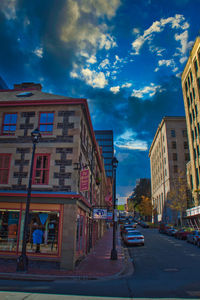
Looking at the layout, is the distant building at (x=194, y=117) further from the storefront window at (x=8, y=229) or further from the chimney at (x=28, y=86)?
the storefront window at (x=8, y=229)

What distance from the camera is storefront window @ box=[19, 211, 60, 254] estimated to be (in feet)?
46.9

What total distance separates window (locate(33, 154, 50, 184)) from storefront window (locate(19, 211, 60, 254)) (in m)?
2.02

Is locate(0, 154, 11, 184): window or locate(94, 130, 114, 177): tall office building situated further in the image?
locate(94, 130, 114, 177): tall office building

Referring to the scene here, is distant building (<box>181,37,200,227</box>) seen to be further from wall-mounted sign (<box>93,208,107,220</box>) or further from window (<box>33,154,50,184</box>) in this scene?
window (<box>33,154,50,184</box>)

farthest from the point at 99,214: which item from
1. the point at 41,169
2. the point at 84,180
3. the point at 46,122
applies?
the point at 46,122

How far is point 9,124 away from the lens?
17.2 m

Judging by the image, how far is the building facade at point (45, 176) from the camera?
47.0ft

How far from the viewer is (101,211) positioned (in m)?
18.7

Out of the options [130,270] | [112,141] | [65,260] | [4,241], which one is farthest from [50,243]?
[112,141]

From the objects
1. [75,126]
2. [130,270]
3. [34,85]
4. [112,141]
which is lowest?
[130,270]

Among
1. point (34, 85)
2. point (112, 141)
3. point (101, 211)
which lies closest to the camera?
point (101, 211)

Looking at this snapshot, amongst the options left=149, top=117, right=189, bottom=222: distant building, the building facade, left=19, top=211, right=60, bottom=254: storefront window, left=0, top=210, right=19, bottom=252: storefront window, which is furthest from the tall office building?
left=19, top=211, right=60, bottom=254: storefront window

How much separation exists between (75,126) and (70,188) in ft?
13.5

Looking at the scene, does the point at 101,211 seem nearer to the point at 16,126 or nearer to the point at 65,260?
the point at 65,260
